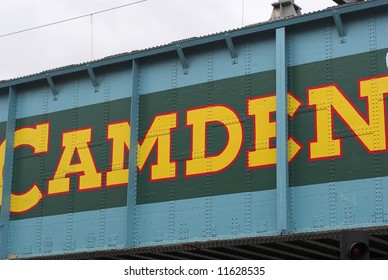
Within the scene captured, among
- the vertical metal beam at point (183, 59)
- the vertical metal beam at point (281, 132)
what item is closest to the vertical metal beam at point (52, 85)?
the vertical metal beam at point (183, 59)

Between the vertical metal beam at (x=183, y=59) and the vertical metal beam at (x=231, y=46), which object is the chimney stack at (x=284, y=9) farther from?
the vertical metal beam at (x=183, y=59)

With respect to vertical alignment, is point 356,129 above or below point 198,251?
above

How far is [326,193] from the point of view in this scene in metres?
21.0

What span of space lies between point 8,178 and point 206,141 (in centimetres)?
742

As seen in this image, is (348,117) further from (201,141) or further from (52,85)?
(52,85)

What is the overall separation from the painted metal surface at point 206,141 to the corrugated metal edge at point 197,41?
0.04 meters

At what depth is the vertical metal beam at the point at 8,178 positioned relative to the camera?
1045 inches

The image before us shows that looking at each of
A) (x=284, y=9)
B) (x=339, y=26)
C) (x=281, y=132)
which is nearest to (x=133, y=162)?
(x=281, y=132)

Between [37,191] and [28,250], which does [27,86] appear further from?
[28,250]

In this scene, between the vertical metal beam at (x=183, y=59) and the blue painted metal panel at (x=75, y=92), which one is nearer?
the vertical metal beam at (x=183, y=59)

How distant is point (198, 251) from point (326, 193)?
5037 millimetres

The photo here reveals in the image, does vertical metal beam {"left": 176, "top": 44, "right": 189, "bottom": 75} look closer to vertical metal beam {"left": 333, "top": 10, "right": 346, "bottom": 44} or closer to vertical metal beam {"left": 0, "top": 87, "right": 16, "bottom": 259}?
vertical metal beam {"left": 333, "top": 10, "right": 346, "bottom": 44}

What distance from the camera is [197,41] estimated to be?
77.3 ft
